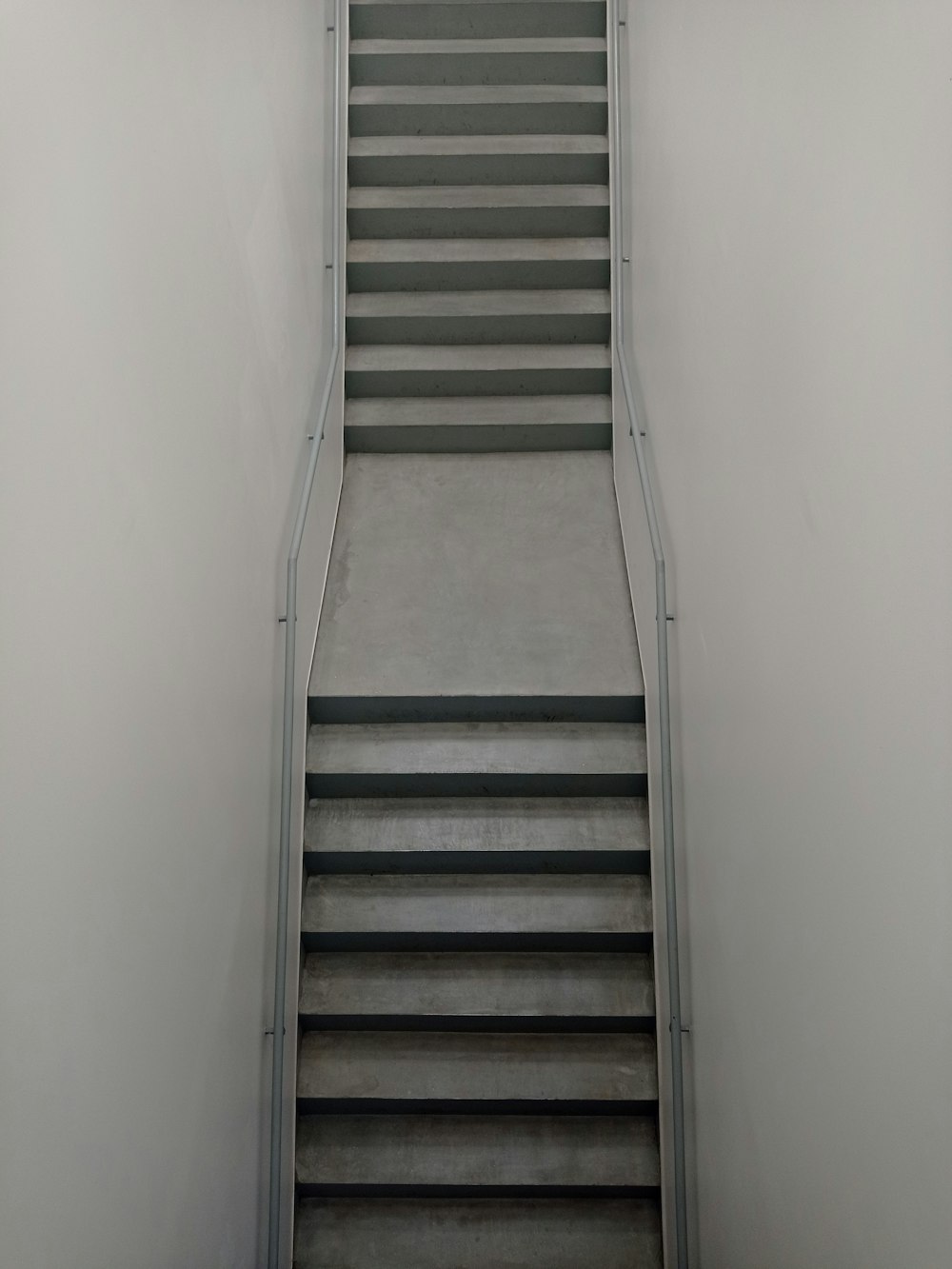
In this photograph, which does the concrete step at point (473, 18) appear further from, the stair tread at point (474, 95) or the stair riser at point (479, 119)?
the stair riser at point (479, 119)

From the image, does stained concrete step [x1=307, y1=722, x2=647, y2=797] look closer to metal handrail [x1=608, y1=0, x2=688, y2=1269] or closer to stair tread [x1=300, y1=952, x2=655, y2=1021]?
metal handrail [x1=608, y1=0, x2=688, y2=1269]

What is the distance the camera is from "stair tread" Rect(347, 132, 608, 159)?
6.11m

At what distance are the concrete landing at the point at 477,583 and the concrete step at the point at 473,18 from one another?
8.28ft

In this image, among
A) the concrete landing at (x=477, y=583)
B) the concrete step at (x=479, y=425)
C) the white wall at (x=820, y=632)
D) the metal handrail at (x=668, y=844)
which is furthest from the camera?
the concrete step at (x=479, y=425)

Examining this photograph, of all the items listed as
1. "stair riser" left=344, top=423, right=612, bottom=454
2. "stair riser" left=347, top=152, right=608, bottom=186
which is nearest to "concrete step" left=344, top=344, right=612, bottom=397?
"stair riser" left=344, top=423, right=612, bottom=454

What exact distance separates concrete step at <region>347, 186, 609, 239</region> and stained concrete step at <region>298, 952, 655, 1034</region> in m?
3.95

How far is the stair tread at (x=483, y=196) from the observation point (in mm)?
6078

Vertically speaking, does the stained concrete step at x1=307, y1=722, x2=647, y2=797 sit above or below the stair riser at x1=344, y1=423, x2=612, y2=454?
below

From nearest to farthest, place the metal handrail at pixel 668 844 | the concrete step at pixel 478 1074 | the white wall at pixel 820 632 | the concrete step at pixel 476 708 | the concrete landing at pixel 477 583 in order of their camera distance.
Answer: the white wall at pixel 820 632 → the metal handrail at pixel 668 844 → the concrete step at pixel 478 1074 → the concrete step at pixel 476 708 → the concrete landing at pixel 477 583

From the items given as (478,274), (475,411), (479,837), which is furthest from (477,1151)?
(478,274)

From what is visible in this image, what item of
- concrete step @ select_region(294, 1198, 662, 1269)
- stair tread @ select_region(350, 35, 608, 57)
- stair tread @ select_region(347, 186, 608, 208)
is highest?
stair tread @ select_region(350, 35, 608, 57)

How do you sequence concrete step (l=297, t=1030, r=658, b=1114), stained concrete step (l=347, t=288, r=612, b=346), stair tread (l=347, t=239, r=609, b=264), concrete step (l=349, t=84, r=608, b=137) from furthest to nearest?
1. concrete step (l=349, t=84, r=608, b=137)
2. stair tread (l=347, t=239, r=609, b=264)
3. stained concrete step (l=347, t=288, r=612, b=346)
4. concrete step (l=297, t=1030, r=658, b=1114)

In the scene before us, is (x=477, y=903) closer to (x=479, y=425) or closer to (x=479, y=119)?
(x=479, y=425)

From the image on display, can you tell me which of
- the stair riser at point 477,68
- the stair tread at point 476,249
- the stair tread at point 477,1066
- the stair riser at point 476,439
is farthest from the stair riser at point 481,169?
the stair tread at point 477,1066
